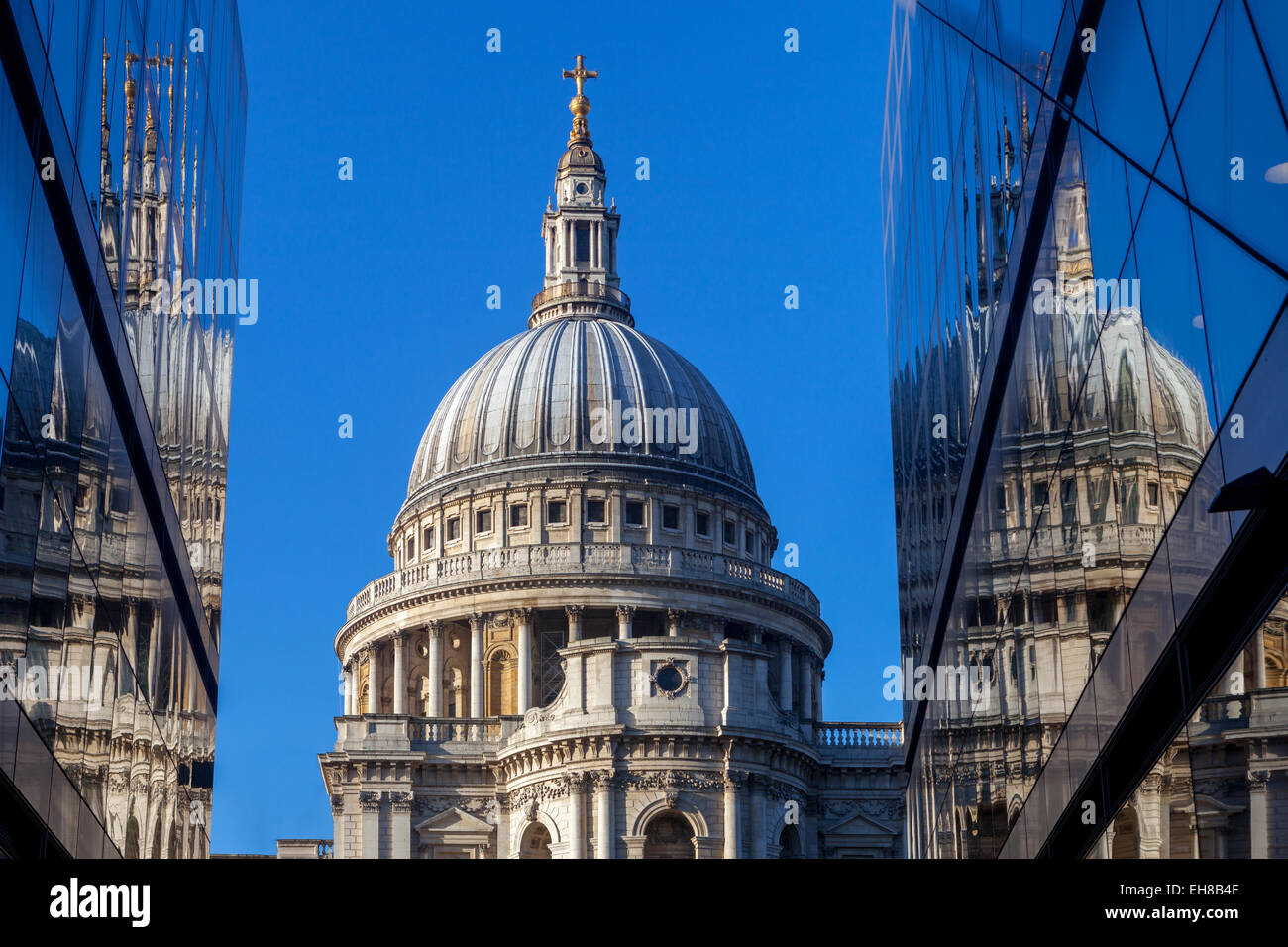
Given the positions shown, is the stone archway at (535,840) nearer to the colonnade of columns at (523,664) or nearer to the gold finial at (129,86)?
the colonnade of columns at (523,664)

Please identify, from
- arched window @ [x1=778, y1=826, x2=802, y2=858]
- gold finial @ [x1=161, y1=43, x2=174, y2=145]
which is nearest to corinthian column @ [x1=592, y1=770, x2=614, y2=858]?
arched window @ [x1=778, y1=826, x2=802, y2=858]

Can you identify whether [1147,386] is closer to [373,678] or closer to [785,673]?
[785,673]

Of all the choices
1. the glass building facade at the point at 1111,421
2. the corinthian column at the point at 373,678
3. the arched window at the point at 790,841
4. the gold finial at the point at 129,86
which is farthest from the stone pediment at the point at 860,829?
the gold finial at the point at 129,86

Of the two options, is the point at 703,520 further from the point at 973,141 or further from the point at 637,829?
the point at 973,141

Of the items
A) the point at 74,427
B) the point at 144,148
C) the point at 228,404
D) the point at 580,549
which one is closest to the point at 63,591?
the point at 74,427

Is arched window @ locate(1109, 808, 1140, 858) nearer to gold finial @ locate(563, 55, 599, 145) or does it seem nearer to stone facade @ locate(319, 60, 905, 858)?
stone facade @ locate(319, 60, 905, 858)

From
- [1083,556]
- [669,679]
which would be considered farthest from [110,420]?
[669,679]
